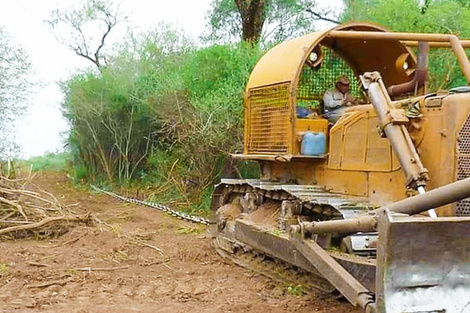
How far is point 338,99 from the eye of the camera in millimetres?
8227

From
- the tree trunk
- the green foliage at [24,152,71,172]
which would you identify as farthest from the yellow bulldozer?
the green foliage at [24,152,71,172]

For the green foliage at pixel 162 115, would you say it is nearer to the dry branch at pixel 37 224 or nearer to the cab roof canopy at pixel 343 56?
the dry branch at pixel 37 224

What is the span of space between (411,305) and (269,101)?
4.22m

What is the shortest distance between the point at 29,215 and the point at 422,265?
708cm

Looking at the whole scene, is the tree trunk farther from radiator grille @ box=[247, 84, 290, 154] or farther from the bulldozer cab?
radiator grille @ box=[247, 84, 290, 154]

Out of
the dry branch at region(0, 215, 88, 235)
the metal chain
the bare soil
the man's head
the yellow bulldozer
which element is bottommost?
the bare soil

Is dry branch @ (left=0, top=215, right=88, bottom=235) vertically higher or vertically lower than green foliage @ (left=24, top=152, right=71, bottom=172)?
lower

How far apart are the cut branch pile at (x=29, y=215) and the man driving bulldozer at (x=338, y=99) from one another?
4.19 meters

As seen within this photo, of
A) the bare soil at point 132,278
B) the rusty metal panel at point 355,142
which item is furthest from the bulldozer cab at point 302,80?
the bare soil at point 132,278

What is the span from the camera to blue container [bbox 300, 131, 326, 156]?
24.5 feet

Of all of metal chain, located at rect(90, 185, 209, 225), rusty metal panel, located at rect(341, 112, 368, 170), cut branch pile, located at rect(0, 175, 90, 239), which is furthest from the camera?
metal chain, located at rect(90, 185, 209, 225)

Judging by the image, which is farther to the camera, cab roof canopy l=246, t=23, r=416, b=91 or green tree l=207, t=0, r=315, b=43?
green tree l=207, t=0, r=315, b=43

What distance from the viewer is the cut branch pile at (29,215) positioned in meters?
9.73

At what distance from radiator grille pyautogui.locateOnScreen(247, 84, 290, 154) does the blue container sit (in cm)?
23
